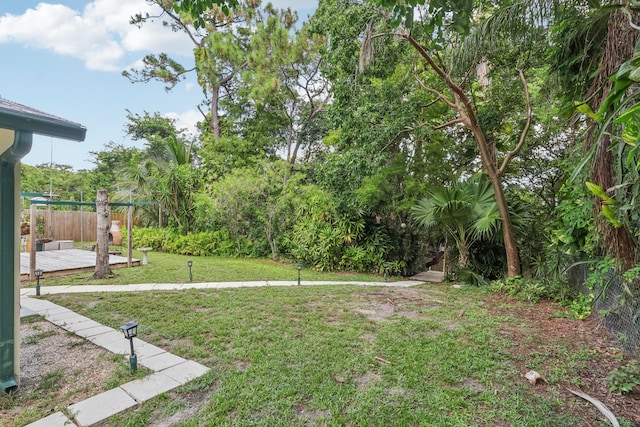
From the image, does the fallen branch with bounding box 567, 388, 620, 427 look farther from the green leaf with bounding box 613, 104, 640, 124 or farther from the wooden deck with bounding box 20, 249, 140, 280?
the wooden deck with bounding box 20, 249, 140, 280

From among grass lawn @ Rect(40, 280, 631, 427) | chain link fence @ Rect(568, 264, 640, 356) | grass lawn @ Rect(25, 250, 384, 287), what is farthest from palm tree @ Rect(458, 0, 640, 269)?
grass lawn @ Rect(25, 250, 384, 287)

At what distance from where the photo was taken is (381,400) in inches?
95.4

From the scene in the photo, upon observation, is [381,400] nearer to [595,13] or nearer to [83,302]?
[595,13]

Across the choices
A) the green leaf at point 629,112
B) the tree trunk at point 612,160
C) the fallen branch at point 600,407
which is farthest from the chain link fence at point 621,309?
the green leaf at point 629,112

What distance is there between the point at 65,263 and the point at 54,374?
7120 millimetres

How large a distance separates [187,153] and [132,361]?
14355mm

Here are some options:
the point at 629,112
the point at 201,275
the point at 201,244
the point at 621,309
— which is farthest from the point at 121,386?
the point at 201,244

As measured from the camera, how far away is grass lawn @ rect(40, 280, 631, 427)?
2.27 m

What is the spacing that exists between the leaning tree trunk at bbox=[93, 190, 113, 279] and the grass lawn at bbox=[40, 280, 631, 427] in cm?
166

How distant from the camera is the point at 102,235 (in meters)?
6.77

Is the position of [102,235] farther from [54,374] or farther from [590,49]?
[590,49]

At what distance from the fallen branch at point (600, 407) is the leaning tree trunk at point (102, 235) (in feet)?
27.1

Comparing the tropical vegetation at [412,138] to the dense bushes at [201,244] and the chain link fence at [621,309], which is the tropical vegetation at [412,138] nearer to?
the dense bushes at [201,244]

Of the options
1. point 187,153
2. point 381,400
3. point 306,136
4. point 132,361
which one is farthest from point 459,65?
point 187,153
